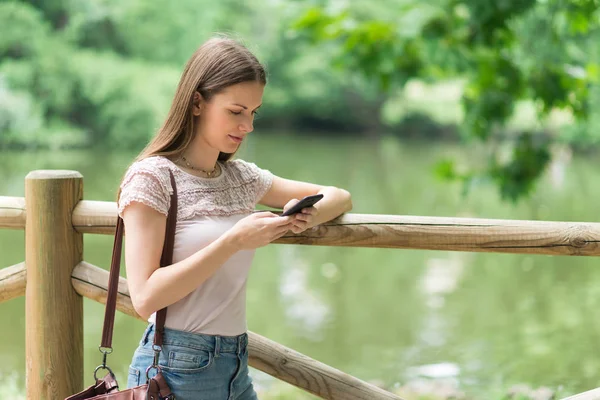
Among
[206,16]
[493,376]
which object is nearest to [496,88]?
[493,376]

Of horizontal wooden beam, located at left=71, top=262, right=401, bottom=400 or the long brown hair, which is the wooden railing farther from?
the long brown hair

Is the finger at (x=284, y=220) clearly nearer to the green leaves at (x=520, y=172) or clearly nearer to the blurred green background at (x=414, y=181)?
the blurred green background at (x=414, y=181)

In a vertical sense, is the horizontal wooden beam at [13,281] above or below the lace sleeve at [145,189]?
below

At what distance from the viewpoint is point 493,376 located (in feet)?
17.4

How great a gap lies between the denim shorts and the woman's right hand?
235mm

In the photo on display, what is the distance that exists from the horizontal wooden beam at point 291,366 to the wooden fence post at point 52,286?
54mm

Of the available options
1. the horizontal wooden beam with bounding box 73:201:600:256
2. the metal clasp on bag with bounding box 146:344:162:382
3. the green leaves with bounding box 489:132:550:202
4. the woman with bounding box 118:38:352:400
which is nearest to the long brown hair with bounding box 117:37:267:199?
the woman with bounding box 118:38:352:400

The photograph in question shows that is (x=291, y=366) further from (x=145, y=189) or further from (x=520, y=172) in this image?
(x=520, y=172)

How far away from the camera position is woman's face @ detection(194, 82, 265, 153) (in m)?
1.65

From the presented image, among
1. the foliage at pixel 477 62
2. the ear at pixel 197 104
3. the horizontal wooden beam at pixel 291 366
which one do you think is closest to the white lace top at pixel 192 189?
the ear at pixel 197 104

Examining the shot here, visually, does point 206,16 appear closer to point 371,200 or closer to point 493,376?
point 371,200

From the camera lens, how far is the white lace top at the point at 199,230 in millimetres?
1570

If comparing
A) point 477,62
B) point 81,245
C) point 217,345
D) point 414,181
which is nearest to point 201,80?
point 217,345

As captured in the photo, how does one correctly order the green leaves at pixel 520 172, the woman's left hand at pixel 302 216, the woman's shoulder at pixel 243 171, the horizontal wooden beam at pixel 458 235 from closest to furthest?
the woman's left hand at pixel 302 216, the woman's shoulder at pixel 243 171, the horizontal wooden beam at pixel 458 235, the green leaves at pixel 520 172
